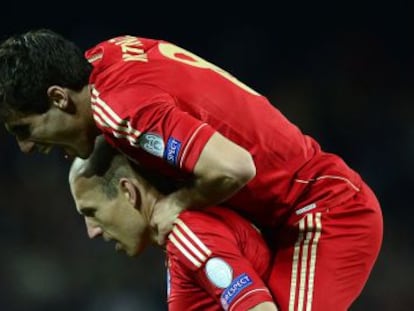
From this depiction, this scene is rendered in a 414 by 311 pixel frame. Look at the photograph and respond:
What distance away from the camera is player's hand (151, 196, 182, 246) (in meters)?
2.27

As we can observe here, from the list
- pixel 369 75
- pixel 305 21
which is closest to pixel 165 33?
pixel 305 21

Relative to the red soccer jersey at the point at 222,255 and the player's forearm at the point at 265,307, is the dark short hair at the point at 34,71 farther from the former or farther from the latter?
the player's forearm at the point at 265,307

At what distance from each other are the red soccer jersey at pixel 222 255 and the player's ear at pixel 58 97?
363 millimetres

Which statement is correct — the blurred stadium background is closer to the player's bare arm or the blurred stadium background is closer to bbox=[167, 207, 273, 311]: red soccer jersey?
bbox=[167, 207, 273, 311]: red soccer jersey

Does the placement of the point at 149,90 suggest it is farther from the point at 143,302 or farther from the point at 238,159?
the point at 143,302

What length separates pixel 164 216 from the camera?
229cm

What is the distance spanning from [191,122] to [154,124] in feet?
0.25

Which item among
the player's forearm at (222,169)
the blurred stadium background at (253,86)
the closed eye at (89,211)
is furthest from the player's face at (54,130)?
the blurred stadium background at (253,86)

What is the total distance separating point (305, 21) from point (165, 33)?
0.59 meters

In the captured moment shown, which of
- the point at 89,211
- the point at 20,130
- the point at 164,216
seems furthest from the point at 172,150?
the point at 89,211

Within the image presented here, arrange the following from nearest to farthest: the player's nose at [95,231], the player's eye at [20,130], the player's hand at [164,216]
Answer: the player's hand at [164,216]
the player's eye at [20,130]
the player's nose at [95,231]

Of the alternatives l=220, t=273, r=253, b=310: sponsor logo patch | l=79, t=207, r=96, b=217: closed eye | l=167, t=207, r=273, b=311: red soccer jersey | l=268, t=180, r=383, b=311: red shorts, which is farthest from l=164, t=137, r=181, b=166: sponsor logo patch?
l=79, t=207, r=96, b=217: closed eye

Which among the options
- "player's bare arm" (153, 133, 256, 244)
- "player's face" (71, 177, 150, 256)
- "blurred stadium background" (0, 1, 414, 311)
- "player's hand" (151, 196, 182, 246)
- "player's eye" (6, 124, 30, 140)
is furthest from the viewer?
"blurred stadium background" (0, 1, 414, 311)

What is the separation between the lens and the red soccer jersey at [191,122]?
7.04 ft
